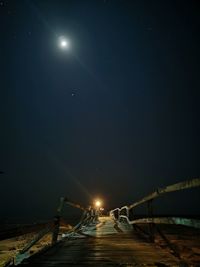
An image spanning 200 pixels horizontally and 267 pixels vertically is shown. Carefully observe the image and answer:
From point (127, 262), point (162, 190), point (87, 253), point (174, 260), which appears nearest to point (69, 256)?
point (87, 253)

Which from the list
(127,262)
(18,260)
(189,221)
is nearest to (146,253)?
(127,262)

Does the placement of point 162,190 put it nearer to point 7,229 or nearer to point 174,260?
point 174,260

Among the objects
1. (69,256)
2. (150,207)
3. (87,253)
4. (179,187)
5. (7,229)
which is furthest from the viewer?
(150,207)

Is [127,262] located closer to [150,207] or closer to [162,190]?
[162,190]

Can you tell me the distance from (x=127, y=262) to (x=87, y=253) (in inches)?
50.8

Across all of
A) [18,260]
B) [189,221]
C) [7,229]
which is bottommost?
[18,260]

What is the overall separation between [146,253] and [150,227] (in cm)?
235

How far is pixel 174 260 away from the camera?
448 centimetres

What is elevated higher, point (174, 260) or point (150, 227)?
point (150, 227)

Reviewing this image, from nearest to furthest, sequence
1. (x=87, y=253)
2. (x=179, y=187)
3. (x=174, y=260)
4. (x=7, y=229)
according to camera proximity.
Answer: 1. (x=7, y=229)
2. (x=179, y=187)
3. (x=174, y=260)
4. (x=87, y=253)

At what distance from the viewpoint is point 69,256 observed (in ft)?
16.9

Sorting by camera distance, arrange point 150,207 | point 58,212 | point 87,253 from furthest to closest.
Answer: point 58,212 → point 150,207 → point 87,253

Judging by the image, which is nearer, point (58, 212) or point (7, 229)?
point (7, 229)

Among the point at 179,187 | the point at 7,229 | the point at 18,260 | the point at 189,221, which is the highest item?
the point at 179,187
